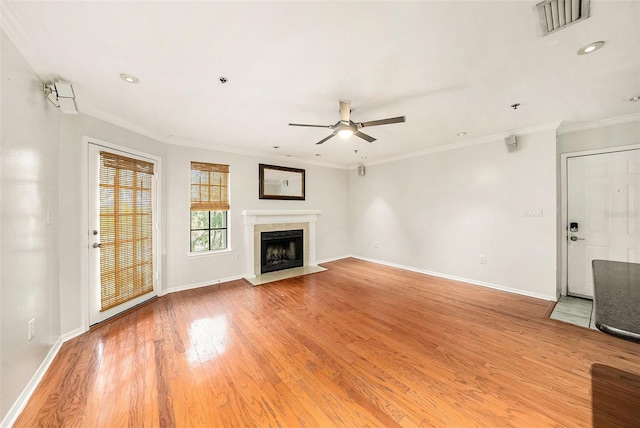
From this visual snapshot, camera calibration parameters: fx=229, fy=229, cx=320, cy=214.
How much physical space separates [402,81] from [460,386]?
8.58 ft

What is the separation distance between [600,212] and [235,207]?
18.5ft

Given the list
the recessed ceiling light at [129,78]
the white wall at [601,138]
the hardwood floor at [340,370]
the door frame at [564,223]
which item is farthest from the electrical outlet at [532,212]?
the recessed ceiling light at [129,78]

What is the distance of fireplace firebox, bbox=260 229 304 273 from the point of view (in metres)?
4.73

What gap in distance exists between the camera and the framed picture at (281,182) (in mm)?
4766

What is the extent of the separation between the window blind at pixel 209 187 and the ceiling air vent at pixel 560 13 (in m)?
4.25

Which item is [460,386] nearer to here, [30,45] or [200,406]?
[200,406]

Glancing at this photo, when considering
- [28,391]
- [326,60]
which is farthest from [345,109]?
[28,391]

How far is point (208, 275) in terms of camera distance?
409cm

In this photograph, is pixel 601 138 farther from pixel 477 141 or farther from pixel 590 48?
pixel 590 48

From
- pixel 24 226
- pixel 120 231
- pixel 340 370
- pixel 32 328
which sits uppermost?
pixel 24 226

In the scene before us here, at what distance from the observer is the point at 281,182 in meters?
5.02

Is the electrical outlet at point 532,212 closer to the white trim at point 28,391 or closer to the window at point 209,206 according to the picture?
the window at point 209,206

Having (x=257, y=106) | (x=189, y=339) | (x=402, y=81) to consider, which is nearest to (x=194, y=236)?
(x=189, y=339)

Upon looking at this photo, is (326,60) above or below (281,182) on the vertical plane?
above
